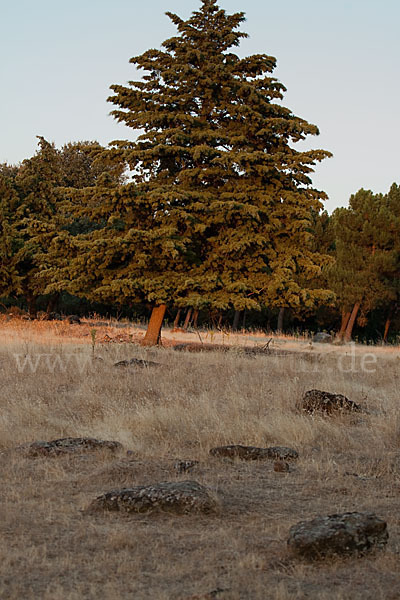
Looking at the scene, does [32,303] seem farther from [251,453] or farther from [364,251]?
[251,453]

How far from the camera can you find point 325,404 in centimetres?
940

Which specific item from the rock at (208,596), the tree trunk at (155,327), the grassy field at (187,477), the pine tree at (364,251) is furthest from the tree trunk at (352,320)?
the rock at (208,596)

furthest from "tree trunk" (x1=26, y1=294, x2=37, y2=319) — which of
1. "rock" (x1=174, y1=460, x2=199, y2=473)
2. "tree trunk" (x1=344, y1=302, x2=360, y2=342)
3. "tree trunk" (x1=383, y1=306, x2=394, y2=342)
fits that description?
"rock" (x1=174, y1=460, x2=199, y2=473)

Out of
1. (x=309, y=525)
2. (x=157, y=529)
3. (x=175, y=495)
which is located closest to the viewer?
(x=309, y=525)

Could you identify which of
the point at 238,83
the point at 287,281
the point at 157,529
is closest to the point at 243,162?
the point at 238,83

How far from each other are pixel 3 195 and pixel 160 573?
87.6 ft

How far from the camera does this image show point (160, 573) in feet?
12.9

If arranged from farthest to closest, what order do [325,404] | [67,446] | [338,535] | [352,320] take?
[352,320] < [325,404] < [67,446] < [338,535]

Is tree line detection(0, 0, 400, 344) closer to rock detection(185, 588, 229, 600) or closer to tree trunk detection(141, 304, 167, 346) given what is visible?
tree trunk detection(141, 304, 167, 346)

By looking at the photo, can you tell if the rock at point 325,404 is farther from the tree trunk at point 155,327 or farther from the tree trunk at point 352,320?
the tree trunk at point 352,320

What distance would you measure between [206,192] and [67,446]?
12.5 m

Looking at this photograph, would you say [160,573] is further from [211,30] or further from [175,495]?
[211,30]

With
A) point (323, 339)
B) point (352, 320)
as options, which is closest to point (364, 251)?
point (352, 320)

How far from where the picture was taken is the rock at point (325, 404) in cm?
927
